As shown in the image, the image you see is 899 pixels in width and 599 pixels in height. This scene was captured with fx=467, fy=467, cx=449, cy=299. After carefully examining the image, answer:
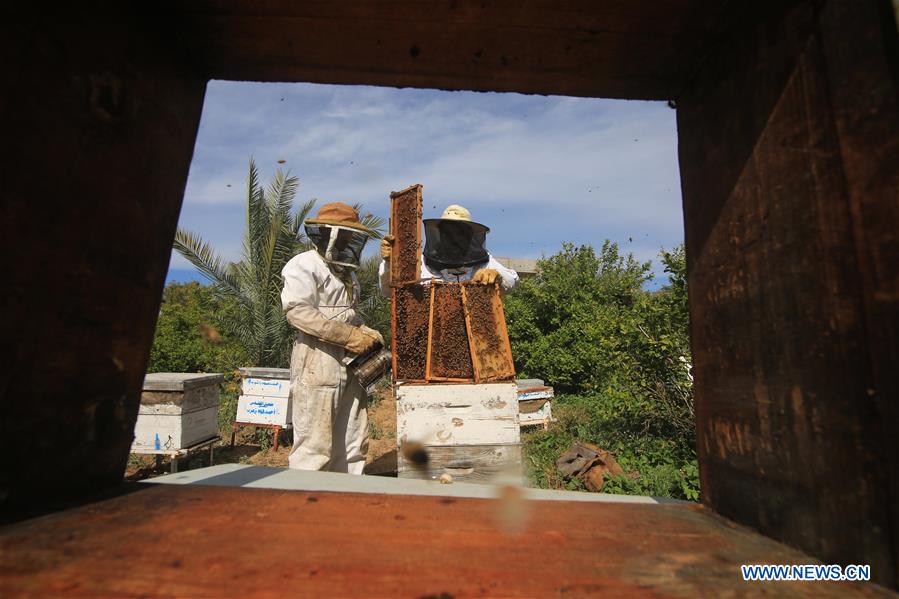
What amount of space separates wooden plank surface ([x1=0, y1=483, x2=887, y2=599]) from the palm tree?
25.3 feet

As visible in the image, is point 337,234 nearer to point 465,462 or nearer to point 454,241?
point 454,241

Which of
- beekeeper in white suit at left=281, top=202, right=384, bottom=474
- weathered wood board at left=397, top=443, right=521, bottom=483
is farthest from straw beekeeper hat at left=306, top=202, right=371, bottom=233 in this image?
weathered wood board at left=397, top=443, right=521, bottom=483

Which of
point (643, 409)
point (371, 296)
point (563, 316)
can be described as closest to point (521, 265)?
point (563, 316)

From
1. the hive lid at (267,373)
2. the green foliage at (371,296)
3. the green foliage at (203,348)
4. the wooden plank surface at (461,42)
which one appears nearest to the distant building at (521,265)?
the green foliage at (371,296)

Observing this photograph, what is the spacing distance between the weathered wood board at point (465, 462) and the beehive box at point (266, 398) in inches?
132

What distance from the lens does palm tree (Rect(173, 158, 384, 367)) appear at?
8.28m

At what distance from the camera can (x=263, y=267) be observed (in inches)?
335

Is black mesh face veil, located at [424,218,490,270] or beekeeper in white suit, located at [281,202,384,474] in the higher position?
black mesh face veil, located at [424,218,490,270]

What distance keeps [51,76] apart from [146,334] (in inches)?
17.3

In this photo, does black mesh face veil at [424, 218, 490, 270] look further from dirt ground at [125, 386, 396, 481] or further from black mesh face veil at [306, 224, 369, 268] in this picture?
dirt ground at [125, 386, 396, 481]

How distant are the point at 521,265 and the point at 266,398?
14.7m

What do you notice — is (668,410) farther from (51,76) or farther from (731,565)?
(51,76)


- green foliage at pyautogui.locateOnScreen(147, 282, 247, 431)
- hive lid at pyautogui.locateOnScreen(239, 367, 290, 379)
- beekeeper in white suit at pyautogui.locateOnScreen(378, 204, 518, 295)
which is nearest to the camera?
beekeeper in white suit at pyautogui.locateOnScreen(378, 204, 518, 295)

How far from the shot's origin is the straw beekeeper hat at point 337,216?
3.44m
